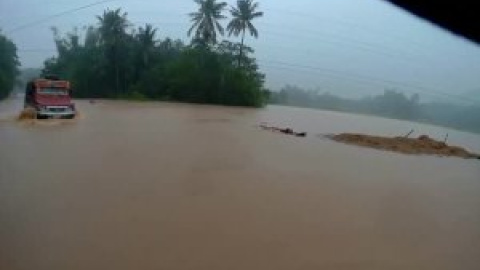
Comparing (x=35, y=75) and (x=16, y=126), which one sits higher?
(x=35, y=75)

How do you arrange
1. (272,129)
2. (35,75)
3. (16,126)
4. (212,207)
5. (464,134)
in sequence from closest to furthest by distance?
(212,207)
(16,126)
(35,75)
(272,129)
(464,134)

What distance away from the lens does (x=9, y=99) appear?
27.3 meters

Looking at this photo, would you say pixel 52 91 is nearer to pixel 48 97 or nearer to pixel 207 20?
pixel 48 97

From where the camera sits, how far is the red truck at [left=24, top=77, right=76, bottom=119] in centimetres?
2152

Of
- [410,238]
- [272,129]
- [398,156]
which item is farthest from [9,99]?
[410,238]

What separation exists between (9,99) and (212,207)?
67.5 feet

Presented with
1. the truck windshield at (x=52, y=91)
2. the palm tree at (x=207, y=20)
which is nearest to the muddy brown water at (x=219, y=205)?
the truck windshield at (x=52, y=91)

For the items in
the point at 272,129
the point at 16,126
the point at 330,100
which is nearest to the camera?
the point at 16,126

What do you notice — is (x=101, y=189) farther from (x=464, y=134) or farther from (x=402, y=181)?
(x=464, y=134)

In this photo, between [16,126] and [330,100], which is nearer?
[16,126]

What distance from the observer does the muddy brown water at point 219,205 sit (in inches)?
286

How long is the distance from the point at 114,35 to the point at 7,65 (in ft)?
18.1

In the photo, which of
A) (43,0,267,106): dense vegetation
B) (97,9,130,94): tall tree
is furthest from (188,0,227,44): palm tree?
(97,9,130,94): tall tree

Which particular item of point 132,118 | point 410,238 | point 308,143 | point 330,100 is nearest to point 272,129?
point 308,143
